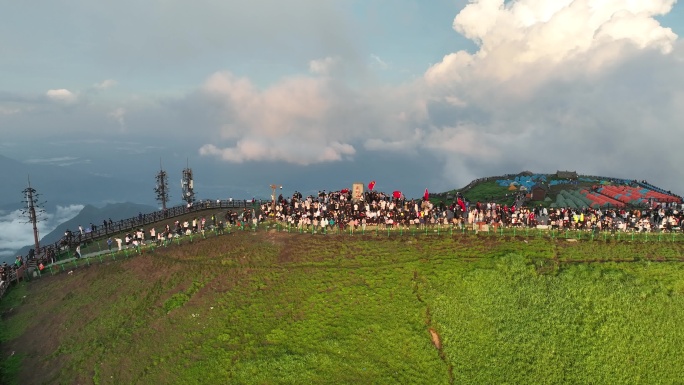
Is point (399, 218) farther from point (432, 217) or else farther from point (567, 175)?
point (567, 175)

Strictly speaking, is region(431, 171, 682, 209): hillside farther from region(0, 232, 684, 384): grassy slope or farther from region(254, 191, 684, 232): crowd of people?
region(0, 232, 684, 384): grassy slope

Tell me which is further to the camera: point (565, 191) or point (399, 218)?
point (565, 191)

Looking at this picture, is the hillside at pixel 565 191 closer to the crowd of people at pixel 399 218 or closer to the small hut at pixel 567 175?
the small hut at pixel 567 175

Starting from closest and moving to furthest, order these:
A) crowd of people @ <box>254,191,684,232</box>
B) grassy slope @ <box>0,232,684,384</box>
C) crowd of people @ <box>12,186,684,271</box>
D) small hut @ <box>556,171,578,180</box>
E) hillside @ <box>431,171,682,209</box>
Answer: grassy slope @ <box>0,232,684,384</box> → crowd of people @ <box>254,191,684,232</box> → crowd of people @ <box>12,186,684,271</box> → hillside @ <box>431,171,682,209</box> → small hut @ <box>556,171,578,180</box>

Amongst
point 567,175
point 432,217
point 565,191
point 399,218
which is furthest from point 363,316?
point 567,175

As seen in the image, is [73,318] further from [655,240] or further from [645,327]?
[655,240]

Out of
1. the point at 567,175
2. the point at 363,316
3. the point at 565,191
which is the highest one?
the point at 567,175

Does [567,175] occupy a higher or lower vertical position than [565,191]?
higher

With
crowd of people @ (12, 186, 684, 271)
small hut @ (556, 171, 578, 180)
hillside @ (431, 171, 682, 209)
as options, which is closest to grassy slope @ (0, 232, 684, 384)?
crowd of people @ (12, 186, 684, 271)

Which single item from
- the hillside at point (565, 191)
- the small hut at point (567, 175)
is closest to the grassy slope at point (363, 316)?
the hillside at point (565, 191)
